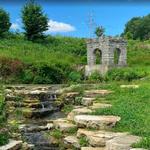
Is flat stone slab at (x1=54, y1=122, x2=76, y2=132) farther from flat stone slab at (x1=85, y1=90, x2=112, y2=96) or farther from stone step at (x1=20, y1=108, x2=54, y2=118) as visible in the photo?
flat stone slab at (x1=85, y1=90, x2=112, y2=96)

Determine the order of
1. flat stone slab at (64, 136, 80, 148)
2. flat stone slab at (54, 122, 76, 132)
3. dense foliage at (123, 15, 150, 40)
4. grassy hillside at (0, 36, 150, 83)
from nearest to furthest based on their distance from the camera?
flat stone slab at (64, 136, 80, 148)
flat stone slab at (54, 122, 76, 132)
grassy hillside at (0, 36, 150, 83)
dense foliage at (123, 15, 150, 40)

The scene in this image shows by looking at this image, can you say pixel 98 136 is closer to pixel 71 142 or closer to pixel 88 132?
pixel 88 132

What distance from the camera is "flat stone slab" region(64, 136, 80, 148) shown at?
61.7 feet

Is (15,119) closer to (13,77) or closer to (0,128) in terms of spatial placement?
(0,128)

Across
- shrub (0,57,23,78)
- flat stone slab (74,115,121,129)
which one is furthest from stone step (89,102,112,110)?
shrub (0,57,23,78)

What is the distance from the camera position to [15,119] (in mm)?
25344

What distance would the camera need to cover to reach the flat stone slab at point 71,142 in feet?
61.7

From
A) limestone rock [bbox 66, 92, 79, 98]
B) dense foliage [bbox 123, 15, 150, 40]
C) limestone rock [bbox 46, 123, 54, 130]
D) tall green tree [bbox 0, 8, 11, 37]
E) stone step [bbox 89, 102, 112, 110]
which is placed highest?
dense foliage [bbox 123, 15, 150, 40]

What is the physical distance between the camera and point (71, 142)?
19078 mm

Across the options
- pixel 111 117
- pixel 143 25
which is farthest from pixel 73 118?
pixel 143 25

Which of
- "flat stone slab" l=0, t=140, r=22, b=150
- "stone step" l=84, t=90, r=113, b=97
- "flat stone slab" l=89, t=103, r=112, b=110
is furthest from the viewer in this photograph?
"stone step" l=84, t=90, r=113, b=97

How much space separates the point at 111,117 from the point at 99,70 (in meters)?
27.1

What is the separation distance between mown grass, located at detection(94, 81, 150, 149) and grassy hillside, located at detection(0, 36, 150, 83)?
573 inches

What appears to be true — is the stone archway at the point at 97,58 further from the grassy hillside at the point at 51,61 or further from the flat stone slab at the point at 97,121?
the flat stone slab at the point at 97,121
